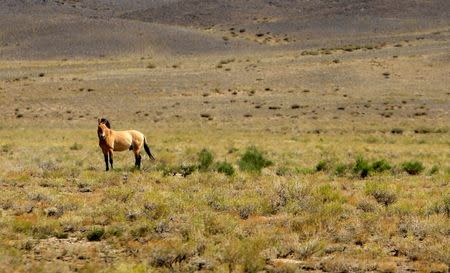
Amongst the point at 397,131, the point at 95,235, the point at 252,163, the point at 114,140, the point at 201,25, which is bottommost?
the point at 397,131

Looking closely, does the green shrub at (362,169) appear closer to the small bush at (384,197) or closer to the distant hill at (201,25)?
the small bush at (384,197)

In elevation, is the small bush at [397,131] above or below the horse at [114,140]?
below

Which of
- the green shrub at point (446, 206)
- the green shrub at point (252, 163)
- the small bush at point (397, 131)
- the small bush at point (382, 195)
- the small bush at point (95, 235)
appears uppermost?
the small bush at point (95, 235)

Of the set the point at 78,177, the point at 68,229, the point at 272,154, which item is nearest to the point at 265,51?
the point at 272,154

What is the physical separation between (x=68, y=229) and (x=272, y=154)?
18.9 meters

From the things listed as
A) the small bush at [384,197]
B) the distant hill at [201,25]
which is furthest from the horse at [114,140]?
the distant hill at [201,25]

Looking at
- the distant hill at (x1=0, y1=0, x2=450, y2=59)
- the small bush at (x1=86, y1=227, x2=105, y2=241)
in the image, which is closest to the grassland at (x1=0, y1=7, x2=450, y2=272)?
the small bush at (x1=86, y1=227, x2=105, y2=241)

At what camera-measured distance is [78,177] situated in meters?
19.8

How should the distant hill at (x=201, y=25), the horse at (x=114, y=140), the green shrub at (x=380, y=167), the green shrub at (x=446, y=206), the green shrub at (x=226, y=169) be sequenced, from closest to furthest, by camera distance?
the green shrub at (x=446, y=206)
the horse at (x=114, y=140)
the green shrub at (x=226, y=169)
the green shrub at (x=380, y=167)
the distant hill at (x=201, y=25)

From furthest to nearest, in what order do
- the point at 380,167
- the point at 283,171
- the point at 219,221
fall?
1. the point at 380,167
2. the point at 283,171
3. the point at 219,221

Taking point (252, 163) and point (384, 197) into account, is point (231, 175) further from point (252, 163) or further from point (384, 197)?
point (384, 197)

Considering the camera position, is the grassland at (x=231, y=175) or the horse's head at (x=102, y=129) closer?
the grassland at (x=231, y=175)

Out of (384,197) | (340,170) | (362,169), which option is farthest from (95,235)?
(362,169)

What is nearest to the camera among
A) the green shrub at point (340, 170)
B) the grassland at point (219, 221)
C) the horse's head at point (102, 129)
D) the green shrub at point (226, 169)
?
the grassland at point (219, 221)
